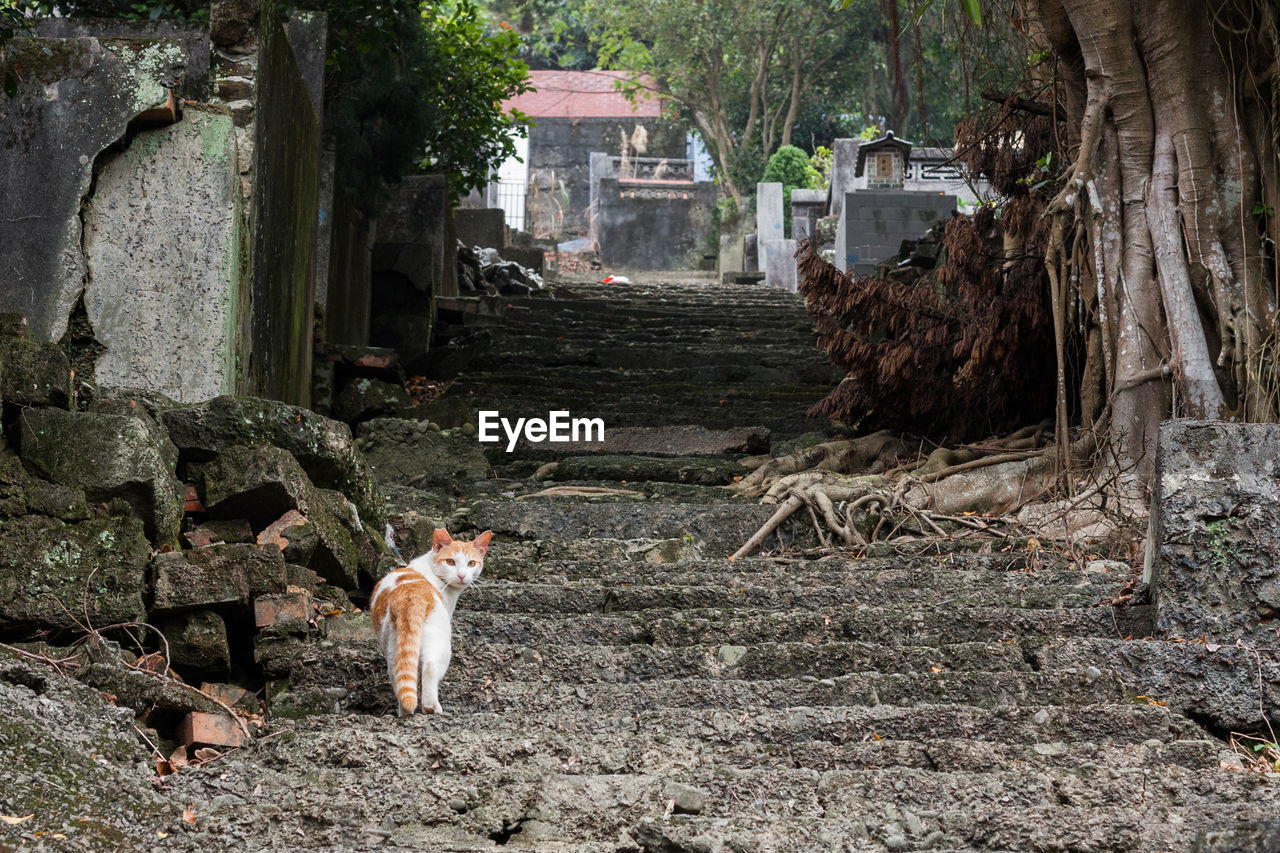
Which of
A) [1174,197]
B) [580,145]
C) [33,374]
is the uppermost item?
[580,145]

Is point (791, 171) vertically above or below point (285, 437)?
above

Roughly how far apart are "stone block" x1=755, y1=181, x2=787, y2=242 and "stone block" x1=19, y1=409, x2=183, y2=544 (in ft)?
50.4

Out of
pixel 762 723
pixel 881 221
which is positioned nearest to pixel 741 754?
pixel 762 723

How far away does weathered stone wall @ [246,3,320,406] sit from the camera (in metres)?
5.93

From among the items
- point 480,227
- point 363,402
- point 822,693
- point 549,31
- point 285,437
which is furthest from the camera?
point 549,31

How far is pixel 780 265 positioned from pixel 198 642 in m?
14.4

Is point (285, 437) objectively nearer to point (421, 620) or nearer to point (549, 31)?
point (421, 620)

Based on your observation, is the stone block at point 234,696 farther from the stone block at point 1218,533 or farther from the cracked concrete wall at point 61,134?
the stone block at point 1218,533

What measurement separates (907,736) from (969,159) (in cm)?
506

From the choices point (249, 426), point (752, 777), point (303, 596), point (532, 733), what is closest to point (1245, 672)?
point (752, 777)

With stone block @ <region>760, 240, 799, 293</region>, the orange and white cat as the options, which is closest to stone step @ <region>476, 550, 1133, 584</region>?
the orange and white cat

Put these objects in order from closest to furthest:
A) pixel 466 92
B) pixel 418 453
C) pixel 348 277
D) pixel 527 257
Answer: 1. pixel 418 453
2. pixel 348 277
3. pixel 466 92
4. pixel 527 257

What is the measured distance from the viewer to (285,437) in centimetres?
478

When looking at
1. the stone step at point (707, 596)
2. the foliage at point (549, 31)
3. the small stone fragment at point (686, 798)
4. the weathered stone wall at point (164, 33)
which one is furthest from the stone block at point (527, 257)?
the small stone fragment at point (686, 798)
